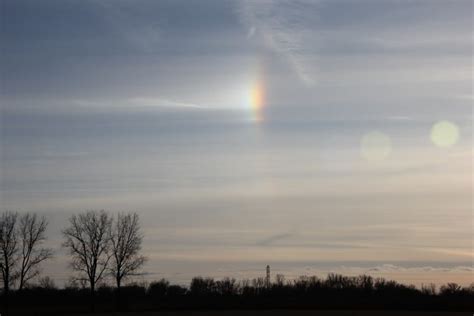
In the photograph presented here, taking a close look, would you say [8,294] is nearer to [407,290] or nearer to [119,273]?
[119,273]

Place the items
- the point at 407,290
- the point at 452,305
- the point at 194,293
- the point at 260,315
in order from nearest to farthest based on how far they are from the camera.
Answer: the point at 260,315 → the point at 452,305 → the point at 407,290 → the point at 194,293

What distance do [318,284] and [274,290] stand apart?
18.8 metres

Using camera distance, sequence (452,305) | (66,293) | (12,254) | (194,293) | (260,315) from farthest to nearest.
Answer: (194,293) < (66,293) < (12,254) < (452,305) < (260,315)

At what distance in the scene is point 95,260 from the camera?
10450 centimetres

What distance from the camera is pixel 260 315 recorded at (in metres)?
81.7

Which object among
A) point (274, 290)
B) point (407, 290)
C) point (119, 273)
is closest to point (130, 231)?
point (119, 273)

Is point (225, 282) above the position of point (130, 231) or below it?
below

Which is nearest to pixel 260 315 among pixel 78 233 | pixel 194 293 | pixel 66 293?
pixel 78 233

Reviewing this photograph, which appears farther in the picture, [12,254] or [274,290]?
[274,290]

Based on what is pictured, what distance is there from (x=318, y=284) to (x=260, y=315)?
8197 centimetres

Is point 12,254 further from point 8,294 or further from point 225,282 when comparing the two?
point 225,282

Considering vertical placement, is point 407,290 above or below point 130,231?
below

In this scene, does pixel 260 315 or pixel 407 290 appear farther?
pixel 407 290

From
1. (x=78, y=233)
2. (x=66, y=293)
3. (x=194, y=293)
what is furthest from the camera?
(x=194, y=293)
